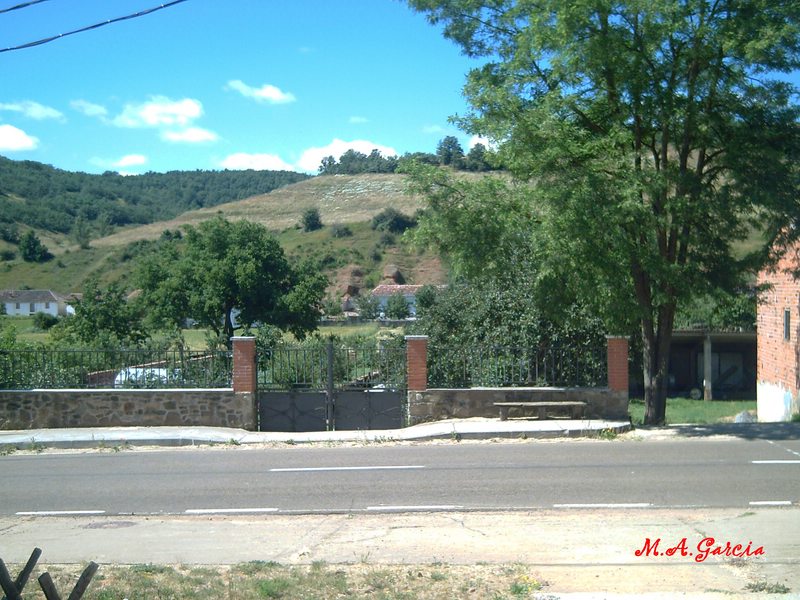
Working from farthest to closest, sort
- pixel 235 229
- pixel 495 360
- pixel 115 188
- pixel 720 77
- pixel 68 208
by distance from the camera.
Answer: pixel 115 188 → pixel 68 208 → pixel 235 229 → pixel 495 360 → pixel 720 77

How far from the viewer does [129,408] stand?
56.1 feet

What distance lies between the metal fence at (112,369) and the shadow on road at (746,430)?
362 inches

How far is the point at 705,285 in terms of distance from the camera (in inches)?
610

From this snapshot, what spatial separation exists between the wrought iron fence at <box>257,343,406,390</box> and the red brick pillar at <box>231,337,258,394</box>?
0.55 meters

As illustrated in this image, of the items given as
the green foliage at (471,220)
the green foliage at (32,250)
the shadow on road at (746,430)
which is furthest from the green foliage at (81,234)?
the shadow on road at (746,430)

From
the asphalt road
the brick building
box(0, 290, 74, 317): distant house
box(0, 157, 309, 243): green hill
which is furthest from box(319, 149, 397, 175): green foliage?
the asphalt road

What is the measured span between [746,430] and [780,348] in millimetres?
9234

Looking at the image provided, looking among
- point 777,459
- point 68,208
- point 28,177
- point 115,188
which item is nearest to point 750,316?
point 777,459

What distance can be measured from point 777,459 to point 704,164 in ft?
20.0

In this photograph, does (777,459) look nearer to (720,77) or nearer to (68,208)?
(720,77)

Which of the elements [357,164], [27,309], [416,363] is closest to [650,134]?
[416,363]

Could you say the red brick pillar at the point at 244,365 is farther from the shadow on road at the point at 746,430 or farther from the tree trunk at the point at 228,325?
the tree trunk at the point at 228,325

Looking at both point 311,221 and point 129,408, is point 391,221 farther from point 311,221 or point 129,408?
point 129,408
